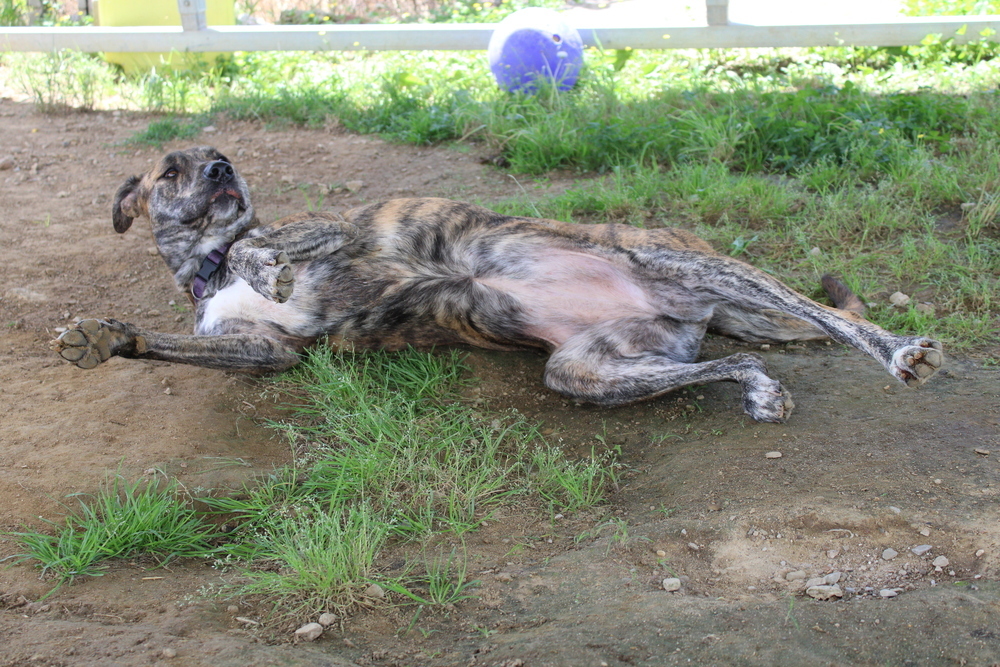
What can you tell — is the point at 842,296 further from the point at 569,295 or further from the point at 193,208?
the point at 193,208

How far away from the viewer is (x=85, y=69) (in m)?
7.54

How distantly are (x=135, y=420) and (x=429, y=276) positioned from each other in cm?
139

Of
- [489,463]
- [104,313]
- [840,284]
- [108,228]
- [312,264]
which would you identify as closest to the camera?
[489,463]

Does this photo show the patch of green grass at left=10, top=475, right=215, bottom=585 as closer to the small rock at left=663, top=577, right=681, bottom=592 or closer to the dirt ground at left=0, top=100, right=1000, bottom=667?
the dirt ground at left=0, top=100, right=1000, bottom=667

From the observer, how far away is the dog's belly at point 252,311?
12.5 ft

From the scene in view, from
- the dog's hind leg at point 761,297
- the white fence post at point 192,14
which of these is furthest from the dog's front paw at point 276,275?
the white fence post at point 192,14

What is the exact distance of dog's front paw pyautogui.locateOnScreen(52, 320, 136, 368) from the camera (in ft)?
10.5

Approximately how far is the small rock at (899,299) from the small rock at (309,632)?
10.8 ft

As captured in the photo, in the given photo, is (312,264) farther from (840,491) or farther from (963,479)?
(963,479)

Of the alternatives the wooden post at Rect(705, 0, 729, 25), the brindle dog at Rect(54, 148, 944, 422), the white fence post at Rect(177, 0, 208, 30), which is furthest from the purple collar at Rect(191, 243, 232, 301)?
the wooden post at Rect(705, 0, 729, 25)

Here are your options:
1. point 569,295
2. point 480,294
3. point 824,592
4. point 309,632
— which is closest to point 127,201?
point 480,294

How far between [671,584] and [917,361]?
1.44 m

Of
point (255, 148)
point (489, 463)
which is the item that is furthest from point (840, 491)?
point (255, 148)

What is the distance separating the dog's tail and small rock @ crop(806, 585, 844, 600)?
184cm
